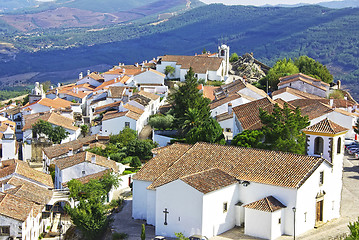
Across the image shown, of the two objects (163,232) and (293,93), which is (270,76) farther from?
(163,232)

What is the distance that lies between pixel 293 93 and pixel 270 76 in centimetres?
1563

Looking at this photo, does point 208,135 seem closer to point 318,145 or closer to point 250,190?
point 318,145

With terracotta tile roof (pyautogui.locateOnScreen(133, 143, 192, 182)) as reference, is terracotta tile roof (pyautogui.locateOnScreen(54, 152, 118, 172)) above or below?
below

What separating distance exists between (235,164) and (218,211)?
3.59 m

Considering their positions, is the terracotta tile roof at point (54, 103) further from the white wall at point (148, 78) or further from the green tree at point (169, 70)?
the green tree at point (169, 70)

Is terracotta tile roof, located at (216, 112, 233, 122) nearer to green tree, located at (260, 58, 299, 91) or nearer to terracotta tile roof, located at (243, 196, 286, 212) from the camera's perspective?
green tree, located at (260, 58, 299, 91)

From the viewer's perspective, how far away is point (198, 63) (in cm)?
8750

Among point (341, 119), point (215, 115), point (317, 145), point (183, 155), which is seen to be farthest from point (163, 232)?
point (341, 119)

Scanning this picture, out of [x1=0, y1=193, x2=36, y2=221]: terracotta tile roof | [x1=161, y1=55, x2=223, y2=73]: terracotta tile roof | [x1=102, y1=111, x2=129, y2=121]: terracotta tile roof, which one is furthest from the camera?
[x1=161, y1=55, x2=223, y2=73]: terracotta tile roof

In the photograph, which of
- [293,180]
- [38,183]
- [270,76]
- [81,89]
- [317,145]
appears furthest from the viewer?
[81,89]

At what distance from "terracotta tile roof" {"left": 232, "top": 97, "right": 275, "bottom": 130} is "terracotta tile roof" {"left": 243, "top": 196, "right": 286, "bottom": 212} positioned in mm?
12460

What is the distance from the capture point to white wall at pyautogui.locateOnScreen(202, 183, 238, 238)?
32.8 m

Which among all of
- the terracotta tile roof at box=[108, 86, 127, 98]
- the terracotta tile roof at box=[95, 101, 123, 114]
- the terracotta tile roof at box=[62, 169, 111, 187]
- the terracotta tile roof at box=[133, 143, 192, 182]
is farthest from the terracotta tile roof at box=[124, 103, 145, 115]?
the terracotta tile roof at box=[133, 143, 192, 182]

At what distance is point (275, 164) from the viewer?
113 feet
